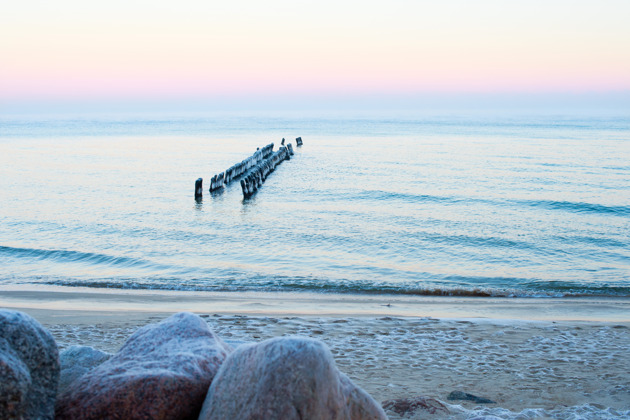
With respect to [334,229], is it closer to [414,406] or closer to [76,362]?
[414,406]

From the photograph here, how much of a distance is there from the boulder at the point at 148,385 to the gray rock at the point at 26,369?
0.22m

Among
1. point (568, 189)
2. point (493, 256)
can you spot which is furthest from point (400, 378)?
point (568, 189)

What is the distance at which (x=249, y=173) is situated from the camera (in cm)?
3002

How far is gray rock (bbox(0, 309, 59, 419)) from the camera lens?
127 inches

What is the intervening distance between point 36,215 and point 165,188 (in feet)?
27.2

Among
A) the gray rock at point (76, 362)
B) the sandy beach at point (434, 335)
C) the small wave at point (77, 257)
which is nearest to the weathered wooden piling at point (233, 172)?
the small wave at point (77, 257)

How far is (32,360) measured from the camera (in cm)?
348

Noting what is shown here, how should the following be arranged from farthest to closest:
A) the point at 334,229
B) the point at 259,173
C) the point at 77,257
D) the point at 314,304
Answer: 1. the point at 259,173
2. the point at 334,229
3. the point at 77,257
4. the point at 314,304

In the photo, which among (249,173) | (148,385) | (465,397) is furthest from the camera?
(249,173)

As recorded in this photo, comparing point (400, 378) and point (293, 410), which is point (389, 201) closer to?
point (400, 378)

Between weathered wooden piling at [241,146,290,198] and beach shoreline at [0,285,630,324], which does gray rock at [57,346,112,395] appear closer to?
beach shoreline at [0,285,630,324]

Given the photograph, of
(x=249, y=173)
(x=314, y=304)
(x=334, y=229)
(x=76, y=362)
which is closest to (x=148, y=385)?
(x=76, y=362)

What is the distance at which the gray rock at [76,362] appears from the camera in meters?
4.35

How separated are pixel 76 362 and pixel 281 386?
7.11 ft
